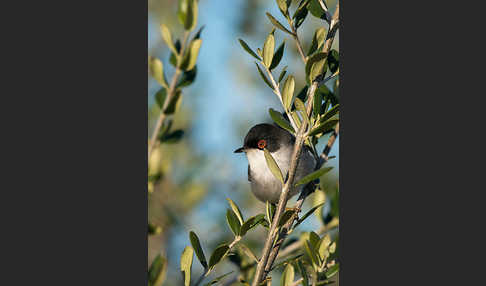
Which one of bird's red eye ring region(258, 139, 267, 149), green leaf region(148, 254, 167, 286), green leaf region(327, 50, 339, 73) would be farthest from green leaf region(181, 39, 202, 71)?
bird's red eye ring region(258, 139, 267, 149)

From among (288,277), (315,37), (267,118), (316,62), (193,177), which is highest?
(315,37)

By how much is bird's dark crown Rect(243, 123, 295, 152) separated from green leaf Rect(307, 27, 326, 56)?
697 mm

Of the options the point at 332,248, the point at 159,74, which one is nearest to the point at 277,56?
the point at 159,74

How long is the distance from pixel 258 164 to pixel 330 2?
3.34 ft

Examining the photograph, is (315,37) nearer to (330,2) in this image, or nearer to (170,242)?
(330,2)

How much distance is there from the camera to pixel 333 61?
2.21 m

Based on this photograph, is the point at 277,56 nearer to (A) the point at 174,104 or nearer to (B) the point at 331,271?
(A) the point at 174,104

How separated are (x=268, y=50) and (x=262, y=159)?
3.42 feet

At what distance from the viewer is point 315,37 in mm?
2037

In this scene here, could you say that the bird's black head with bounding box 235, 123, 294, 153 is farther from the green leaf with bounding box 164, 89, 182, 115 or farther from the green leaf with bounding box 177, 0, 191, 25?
the green leaf with bounding box 177, 0, 191, 25

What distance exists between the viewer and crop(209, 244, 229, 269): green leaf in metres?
1.77

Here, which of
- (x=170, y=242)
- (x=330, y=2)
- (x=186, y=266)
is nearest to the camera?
(x=186, y=266)

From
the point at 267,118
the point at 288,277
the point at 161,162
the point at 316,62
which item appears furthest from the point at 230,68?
the point at 288,277
